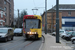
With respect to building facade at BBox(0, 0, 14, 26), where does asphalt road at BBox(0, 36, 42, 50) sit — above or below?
below

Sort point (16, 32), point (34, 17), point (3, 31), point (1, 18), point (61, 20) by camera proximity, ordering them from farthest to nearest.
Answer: point (61, 20) < point (1, 18) < point (16, 32) < point (34, 17) < point (3, 31)

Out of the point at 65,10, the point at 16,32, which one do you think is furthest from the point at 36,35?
the point at 65,10

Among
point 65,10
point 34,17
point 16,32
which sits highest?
point 65,10

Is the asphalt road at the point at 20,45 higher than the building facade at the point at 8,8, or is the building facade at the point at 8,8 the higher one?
the building facade at the point at 8,8

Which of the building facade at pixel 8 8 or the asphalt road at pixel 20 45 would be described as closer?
the asphalt road at pixel 20 45

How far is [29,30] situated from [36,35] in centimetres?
116

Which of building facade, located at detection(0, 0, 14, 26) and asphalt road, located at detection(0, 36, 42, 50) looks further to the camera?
building facade, located at detection(0, 0, 14, 26)

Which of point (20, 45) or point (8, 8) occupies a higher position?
point (8, 8)

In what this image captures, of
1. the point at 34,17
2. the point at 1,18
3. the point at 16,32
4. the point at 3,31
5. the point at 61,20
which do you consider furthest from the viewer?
the point at 61,20

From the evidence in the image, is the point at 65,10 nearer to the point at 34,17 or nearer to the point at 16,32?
the point at 16,32

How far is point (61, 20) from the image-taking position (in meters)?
54.5

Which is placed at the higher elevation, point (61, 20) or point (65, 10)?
point (65, 10)

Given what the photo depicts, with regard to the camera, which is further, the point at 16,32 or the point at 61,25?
the point at 61,25

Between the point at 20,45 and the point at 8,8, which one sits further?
the point at 8,8
